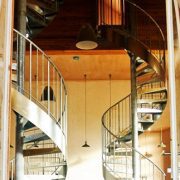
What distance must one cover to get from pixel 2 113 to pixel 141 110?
6185 millimetres

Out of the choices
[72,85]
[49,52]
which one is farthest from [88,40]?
[72,85]

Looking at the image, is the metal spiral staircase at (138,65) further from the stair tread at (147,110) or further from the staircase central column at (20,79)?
the staircase central column at (20,79)

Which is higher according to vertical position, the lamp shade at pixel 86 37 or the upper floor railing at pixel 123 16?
the upper floor railing at pixel 123 16

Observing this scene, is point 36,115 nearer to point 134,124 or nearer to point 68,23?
point 134,124

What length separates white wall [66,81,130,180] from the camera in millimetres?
10602

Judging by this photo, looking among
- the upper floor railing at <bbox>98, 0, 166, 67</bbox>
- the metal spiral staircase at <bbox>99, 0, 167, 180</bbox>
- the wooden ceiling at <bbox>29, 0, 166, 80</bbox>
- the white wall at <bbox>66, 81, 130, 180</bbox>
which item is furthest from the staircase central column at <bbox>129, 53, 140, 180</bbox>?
the white wall at <bbox>66, 81, 130, 180</bbox>

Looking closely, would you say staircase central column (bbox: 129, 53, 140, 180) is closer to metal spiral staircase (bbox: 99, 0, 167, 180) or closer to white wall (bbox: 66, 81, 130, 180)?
metal spiral staircase (bbox: 99, 0, 167, 180)

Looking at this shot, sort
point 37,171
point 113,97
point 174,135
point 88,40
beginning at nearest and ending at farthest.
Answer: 1. point 174,135
2. point 88,40
3. point 37,171
4. point 113,97

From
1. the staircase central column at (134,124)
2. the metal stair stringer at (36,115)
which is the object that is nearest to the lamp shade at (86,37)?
the staircase central column at (134,124)

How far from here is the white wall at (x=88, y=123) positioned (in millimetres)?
10602

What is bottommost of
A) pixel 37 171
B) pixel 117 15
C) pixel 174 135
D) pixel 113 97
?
pixel 37 171

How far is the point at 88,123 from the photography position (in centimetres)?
1090

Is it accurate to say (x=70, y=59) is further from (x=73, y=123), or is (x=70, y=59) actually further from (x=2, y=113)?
(x=2, y=113)

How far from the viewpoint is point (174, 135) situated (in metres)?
1.75
